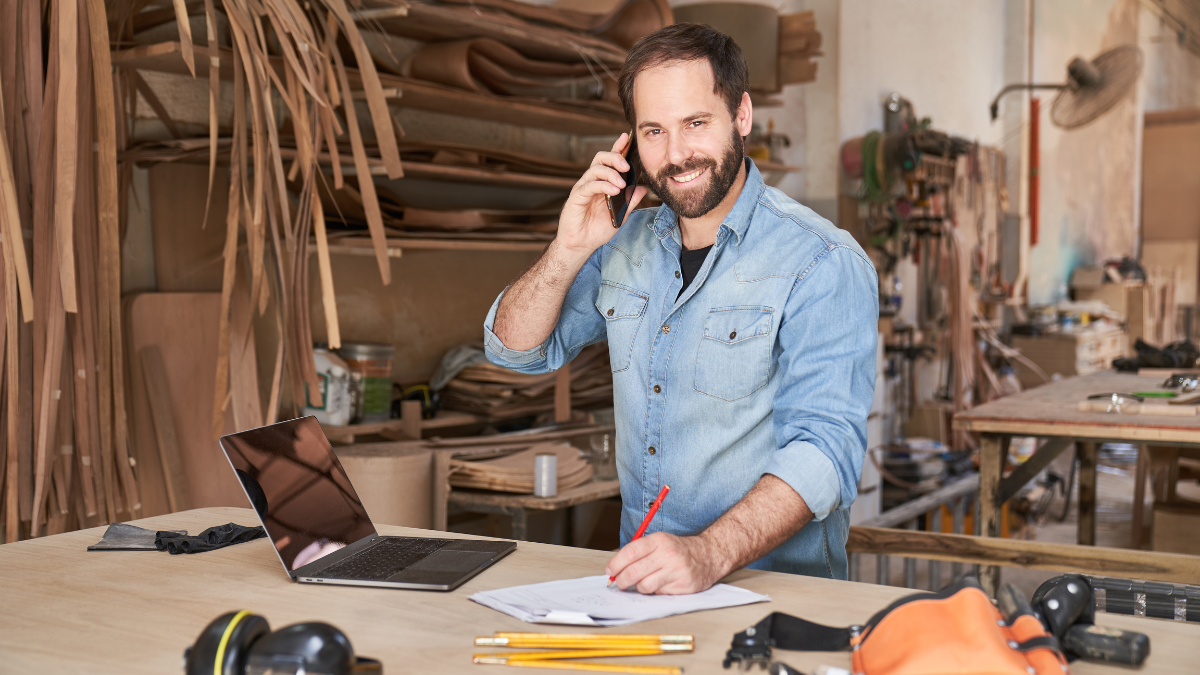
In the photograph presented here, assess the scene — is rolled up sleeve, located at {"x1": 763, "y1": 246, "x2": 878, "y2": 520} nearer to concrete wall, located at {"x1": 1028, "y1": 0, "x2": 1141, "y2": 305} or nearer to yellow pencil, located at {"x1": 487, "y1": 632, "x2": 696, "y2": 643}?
yellow pencil, located at {"x1": 487, "y1": 632, "x2": 696, "y2": 643}

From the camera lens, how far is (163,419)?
2871 millimetres

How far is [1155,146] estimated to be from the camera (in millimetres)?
11969

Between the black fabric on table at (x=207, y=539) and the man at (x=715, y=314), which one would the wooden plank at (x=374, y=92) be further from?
the black fabric on table at (x=207, y=539)

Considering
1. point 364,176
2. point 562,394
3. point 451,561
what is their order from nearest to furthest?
point 451,561 → point 364,176 → point 562,394

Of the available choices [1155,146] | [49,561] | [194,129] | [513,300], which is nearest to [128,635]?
[49,561]

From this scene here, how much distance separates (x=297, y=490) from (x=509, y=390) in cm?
209

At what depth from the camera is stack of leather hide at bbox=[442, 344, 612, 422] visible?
3.60 metres

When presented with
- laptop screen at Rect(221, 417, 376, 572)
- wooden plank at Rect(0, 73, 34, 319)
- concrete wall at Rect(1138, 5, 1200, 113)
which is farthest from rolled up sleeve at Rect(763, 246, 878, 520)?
concrete wall at Rect(1138, 5, 1200, 113)

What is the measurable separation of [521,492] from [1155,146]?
444 inches

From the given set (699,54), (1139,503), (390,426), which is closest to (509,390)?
(390,426)

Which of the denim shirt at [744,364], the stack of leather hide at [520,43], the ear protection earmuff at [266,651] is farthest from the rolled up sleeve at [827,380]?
the stack of leather hide at [520,43]

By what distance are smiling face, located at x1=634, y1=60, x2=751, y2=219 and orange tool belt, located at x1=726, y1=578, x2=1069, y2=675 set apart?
0.86m

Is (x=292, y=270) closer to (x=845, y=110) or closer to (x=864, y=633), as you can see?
(x=864, y=633)

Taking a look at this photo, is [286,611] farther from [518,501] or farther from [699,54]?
[518,501]
